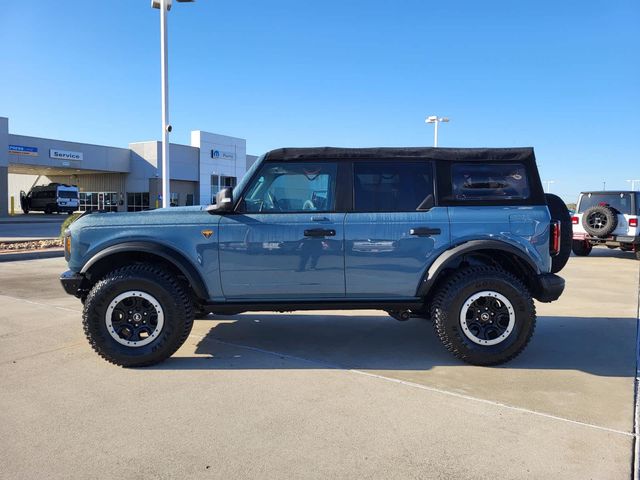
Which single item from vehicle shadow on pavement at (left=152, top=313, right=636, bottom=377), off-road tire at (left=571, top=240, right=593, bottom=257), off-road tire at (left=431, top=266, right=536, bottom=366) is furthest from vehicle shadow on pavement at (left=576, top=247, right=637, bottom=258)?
off-road tire at (left=431, top=266, right=536, bottom=366)

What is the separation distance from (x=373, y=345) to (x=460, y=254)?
1417 mm

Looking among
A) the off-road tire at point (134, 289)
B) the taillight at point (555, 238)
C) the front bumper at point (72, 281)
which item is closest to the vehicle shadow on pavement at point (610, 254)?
the taillight at point (555, 238)

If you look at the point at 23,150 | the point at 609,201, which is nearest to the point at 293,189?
the point at 609,201

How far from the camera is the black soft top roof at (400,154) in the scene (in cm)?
453

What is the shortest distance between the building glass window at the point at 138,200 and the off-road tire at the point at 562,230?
138 feet

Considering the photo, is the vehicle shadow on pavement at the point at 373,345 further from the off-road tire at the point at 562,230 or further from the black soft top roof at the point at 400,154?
the black soft top roof at the point at 400,154

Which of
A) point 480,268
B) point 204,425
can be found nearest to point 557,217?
point 480,268

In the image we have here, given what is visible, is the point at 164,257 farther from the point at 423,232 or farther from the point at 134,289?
the point at 423,232

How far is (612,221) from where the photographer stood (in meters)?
12.2

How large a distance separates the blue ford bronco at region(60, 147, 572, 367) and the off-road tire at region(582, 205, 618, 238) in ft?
30.3

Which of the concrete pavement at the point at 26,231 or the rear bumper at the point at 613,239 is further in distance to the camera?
the concrete pavement at the point at 26,231

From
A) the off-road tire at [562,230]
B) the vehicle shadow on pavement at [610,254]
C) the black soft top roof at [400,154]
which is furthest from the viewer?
the vehicle shadow on pavement at [610,254]

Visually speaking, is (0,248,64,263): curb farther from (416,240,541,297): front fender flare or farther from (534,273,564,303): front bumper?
(534,273,564,303): front bumper

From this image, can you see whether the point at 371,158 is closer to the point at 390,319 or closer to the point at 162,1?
the point at 390,319
